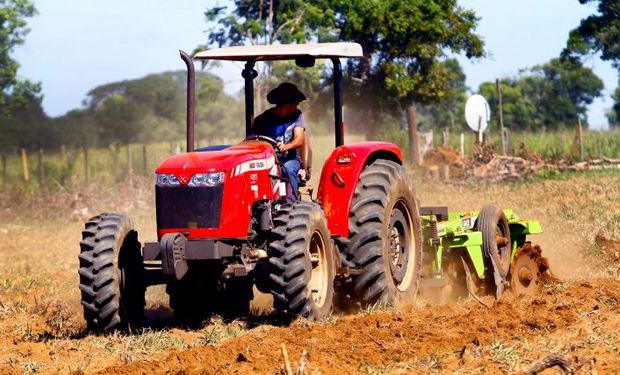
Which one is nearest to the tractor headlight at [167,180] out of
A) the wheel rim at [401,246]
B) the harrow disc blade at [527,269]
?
the wheel rim at [401,246]

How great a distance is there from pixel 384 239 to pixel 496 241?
209 centimetres

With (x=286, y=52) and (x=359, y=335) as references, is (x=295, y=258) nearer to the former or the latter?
(x=359, y=335)

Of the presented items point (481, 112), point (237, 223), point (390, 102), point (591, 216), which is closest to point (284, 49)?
point (237, 223)

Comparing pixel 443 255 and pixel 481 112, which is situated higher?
pixel 481 112

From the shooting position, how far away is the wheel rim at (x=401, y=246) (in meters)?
10.3

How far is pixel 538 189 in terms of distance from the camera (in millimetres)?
22578

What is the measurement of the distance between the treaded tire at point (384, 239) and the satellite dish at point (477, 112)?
59.6 ft

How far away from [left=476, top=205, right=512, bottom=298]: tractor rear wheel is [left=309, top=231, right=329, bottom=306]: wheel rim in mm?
2577

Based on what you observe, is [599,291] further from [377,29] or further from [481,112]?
[377,29]

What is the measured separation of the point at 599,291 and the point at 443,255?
2030 millimetres

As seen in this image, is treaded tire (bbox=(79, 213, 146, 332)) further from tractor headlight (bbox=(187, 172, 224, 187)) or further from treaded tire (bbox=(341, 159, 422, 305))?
treaded tire (bbox=(341, 159, 422, 305))

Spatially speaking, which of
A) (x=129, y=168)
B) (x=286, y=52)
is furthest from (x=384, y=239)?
(x=129, y=168)

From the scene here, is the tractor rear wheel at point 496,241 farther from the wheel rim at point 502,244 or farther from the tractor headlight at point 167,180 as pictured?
the tractor headlight at point 167,180

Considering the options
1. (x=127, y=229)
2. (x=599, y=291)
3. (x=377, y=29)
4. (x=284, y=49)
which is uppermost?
(x=377, y=29)
